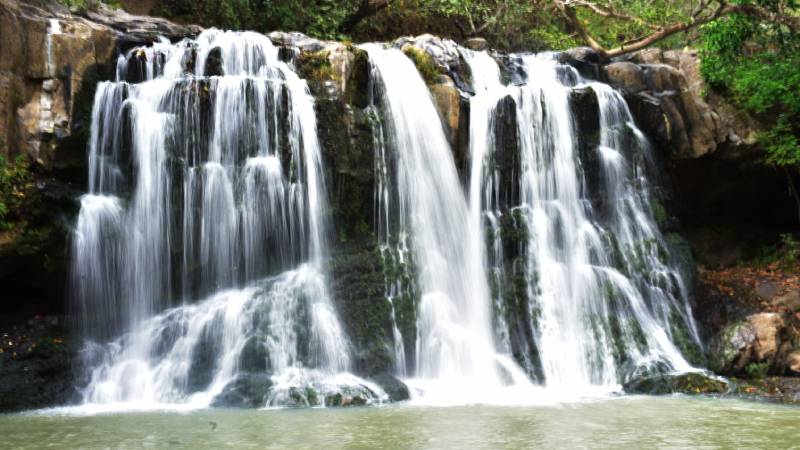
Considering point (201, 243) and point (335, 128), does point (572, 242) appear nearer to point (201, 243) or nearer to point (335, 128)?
point (335, 128)

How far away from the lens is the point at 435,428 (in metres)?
7.16

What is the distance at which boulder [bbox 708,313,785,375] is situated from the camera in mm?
11242

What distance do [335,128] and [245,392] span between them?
4.49 metres

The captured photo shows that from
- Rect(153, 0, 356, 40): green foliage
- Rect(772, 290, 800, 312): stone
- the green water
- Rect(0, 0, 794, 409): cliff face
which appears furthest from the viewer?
Rect(153, 0, 356, 40): green foliage

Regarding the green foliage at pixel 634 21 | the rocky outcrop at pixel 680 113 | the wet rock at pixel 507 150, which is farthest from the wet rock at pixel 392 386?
the green foliage at pixel 634 21

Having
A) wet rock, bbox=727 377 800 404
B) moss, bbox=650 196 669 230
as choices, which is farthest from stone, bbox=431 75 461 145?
wet rock, bbox=727 377 800 404

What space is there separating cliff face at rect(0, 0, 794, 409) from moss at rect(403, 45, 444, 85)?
0.03 meters

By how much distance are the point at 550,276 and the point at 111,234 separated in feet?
22.5

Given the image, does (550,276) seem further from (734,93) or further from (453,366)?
(734,93)

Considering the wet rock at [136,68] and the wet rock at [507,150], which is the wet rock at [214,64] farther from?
the wet rock at [507,150]

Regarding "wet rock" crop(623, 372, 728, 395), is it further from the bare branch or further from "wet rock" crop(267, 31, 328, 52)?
the bare branch

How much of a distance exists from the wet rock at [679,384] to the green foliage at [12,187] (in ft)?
29.3

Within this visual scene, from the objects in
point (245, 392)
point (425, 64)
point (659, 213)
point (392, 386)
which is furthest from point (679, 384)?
point (425, 64)

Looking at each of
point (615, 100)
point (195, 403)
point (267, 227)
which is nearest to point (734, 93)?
point (615, 100)
